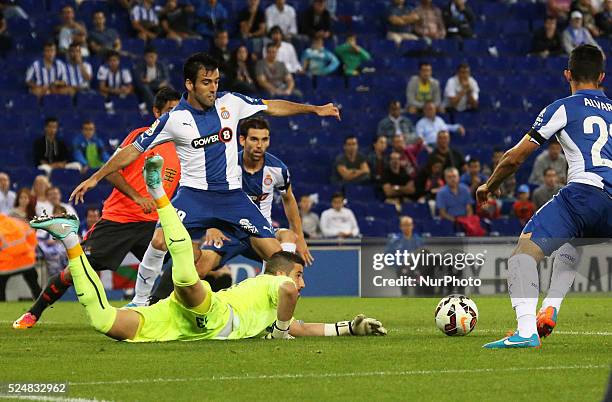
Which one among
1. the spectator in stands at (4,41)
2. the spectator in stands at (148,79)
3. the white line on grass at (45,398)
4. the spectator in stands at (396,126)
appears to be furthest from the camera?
the spectator in stands at (4,41)

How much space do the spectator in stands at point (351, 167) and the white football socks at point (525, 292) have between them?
504 inches

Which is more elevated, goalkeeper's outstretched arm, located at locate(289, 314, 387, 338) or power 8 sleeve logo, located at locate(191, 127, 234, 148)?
power 8 sleeve logo, located at locate(191, 127, 234, 148)

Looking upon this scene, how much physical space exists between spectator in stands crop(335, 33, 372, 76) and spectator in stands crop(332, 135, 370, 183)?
112 inches

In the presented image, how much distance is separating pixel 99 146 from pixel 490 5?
10007 millimetres

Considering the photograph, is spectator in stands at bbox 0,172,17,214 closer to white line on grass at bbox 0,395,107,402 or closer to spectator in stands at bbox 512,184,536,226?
spectator in stands at bbox 512,184,536,226

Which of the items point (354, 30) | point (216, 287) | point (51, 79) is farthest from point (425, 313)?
point (354, 30)

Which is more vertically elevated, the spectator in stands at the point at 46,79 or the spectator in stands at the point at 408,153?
the spectator in stands at the point at 46,79

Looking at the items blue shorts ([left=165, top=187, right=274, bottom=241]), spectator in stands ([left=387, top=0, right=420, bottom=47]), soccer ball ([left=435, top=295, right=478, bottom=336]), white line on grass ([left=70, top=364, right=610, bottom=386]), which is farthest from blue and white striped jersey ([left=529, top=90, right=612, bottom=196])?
spectator in stands ([left=387, top=0, right=420, bottom=47])

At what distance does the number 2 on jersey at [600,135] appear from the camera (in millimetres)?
9359

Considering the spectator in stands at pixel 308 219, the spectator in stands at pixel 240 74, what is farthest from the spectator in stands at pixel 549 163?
the spectator in stands at pixel 240 74

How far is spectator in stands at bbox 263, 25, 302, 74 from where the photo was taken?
925 inches

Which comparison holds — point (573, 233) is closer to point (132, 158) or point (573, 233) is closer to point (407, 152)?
point (132, 158)

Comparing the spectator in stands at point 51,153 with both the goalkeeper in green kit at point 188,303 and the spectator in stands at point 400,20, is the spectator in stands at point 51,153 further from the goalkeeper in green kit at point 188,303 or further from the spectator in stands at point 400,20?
the goalkeeper in green kit at point 188,303

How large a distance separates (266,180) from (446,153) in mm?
10133
